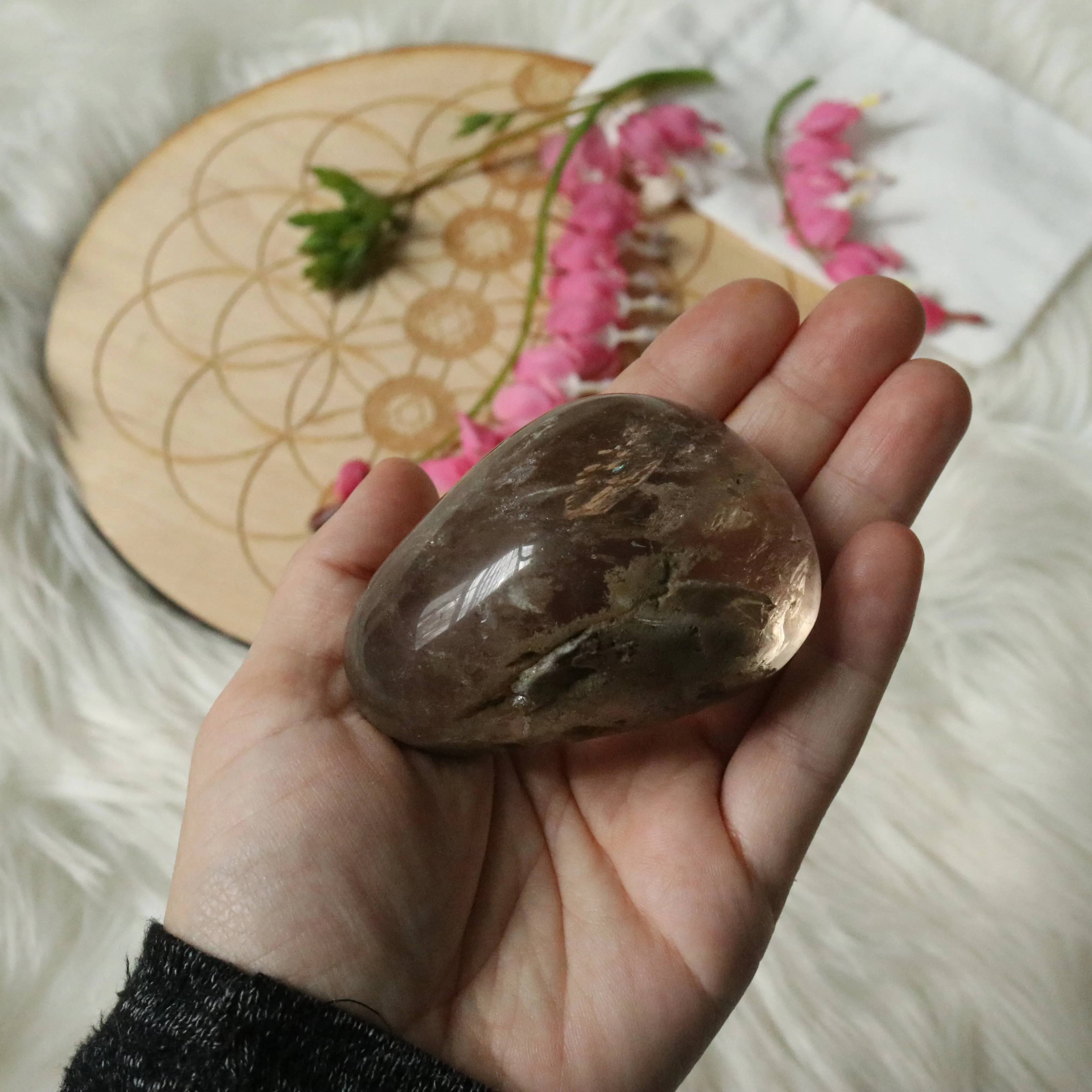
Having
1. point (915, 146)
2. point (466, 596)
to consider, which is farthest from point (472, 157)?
point (466, 596)

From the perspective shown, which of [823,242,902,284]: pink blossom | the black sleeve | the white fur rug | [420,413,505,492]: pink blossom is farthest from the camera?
[823,242,902,284]: pink blossom

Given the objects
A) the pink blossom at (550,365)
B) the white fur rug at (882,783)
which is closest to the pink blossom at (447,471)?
the pink blossom at (550,365)

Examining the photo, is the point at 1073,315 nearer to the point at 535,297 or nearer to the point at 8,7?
the point at 535,297

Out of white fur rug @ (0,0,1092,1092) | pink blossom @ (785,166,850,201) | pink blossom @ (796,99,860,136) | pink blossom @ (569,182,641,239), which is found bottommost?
white fur rug @ (0,0,1092,1092)

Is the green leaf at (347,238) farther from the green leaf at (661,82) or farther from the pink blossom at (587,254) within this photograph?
the green leaf at (661,82)

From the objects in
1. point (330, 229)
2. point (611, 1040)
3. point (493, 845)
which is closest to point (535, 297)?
point (330, 229)

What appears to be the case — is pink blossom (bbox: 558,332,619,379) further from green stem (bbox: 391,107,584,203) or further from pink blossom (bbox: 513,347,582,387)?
green stem (bbox: 391,107,584,203)

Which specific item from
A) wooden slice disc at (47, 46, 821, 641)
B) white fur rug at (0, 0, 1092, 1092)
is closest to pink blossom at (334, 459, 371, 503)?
wooden slice disc at (47, 46, 821, 641)
